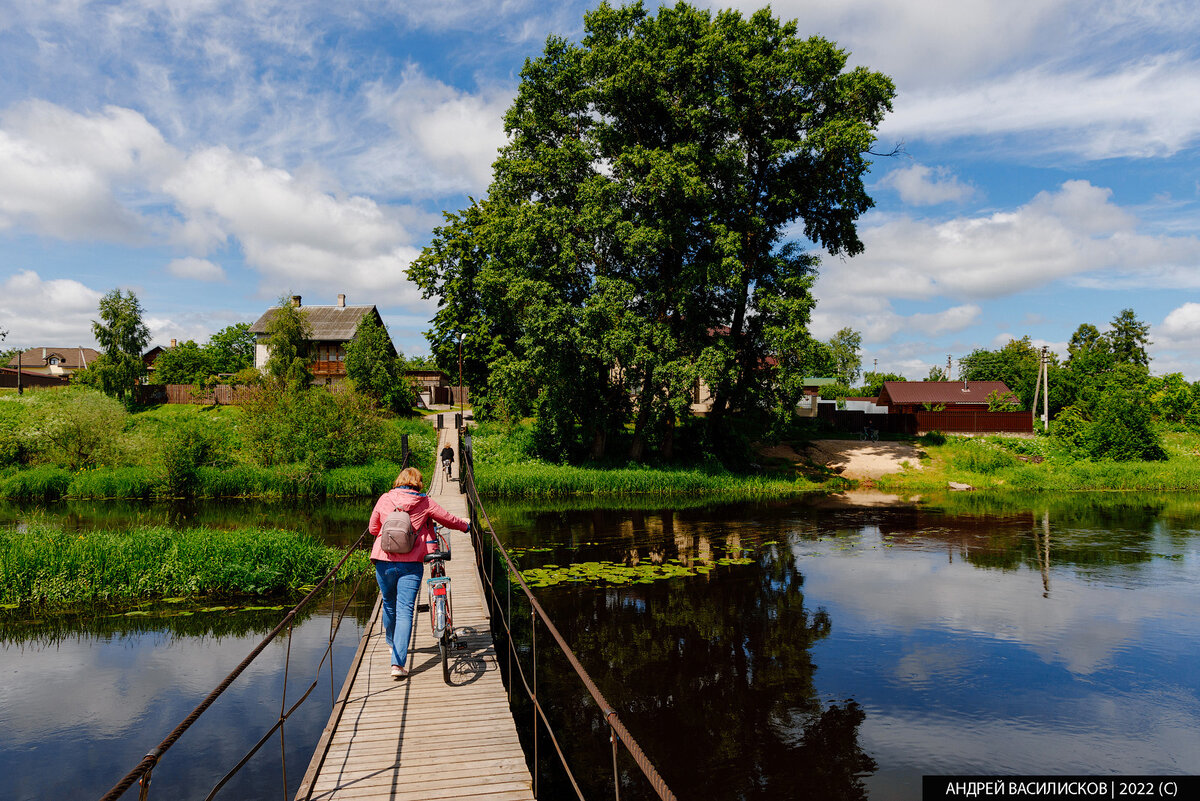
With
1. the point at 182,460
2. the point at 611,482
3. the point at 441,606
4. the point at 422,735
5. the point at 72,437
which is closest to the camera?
the point at 422,735

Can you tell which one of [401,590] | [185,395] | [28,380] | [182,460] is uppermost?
[28,380]

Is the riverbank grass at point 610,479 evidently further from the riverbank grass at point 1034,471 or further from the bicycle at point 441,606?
the bicycle at point 441,606

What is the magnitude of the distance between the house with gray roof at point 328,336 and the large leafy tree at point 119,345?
743 centimetres

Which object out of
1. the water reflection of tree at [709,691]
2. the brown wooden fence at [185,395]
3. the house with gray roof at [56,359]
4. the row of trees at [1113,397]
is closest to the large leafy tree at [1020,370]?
the row of trees at [1113,397]

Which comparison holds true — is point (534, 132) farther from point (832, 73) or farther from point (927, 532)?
point (927, 532)

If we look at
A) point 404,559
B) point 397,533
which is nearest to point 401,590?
point 404,559

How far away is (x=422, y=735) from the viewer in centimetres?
566

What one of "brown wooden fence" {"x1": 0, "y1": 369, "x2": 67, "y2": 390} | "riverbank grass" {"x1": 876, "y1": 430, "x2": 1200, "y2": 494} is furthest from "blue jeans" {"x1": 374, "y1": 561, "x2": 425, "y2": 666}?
"brown wooden fence" {"x1": 0, "y1": 369, "x2": 67, "y2": 390}

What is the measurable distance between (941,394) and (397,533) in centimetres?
6016

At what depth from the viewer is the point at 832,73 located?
26.8m

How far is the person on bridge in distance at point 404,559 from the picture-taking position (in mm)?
6574

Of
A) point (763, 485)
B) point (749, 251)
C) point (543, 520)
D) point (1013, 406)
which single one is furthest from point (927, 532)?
point (1013, 406)

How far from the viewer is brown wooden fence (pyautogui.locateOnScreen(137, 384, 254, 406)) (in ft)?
141

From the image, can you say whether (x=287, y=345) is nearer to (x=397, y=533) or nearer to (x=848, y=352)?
(x=397, y=533)
